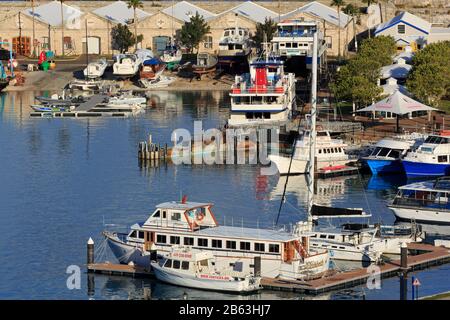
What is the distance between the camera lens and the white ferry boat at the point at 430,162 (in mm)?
78875

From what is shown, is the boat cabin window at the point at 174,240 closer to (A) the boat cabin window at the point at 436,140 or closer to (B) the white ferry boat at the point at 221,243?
(B) the white ferry boat at the point at 221,243

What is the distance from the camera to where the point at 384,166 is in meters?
81.2

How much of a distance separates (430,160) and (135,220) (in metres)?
20.6

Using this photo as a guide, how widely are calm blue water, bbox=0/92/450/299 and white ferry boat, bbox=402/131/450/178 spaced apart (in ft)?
4.12

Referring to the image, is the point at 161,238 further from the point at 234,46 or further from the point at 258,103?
the point at 234,46

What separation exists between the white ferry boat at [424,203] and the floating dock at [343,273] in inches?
233

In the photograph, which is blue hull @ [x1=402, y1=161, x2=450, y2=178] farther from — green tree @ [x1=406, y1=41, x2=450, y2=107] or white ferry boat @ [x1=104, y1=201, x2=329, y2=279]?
white ferry boat @ [x1=104, y1=201, x2=329, y2=279]

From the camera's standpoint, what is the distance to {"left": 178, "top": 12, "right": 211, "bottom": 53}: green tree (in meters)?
146

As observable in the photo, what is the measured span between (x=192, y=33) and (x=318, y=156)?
65.5 metres

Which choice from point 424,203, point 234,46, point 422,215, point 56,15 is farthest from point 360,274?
point 56,15

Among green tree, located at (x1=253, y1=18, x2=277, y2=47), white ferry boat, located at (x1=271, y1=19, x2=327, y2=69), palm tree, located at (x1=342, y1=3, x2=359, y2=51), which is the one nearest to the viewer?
white ferry boat, located at (x1=271, y1=19, x2=327, y2=69)

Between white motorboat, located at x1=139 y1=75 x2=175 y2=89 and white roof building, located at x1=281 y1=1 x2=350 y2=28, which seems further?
white roof building, located at x1=281 y1=1 x2=350 y2=28

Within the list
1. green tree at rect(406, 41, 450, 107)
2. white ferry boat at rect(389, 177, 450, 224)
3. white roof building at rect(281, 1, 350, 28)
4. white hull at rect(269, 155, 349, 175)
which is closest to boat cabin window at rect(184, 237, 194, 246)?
white ferry boat at rect(389, 177, 450, 224)

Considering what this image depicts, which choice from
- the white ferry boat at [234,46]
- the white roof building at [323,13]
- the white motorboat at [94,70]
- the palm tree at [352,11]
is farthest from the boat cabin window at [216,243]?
the palm tree at [352,11]
